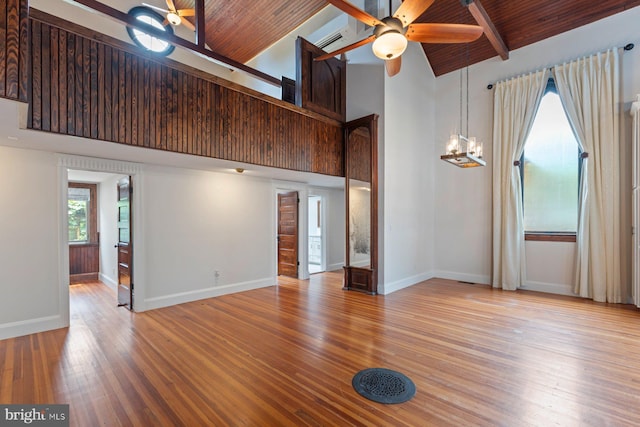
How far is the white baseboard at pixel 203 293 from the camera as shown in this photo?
4496mm

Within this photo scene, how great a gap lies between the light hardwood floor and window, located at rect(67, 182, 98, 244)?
3.02 meters

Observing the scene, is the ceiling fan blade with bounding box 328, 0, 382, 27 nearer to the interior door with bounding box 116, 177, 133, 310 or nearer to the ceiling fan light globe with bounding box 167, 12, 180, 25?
the interior door with bounding box 116, 177, 133, 310

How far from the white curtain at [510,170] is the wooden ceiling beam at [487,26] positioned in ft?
1.98

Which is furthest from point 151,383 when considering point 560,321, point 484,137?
point 484,137

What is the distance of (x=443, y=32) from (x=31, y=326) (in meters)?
5.89

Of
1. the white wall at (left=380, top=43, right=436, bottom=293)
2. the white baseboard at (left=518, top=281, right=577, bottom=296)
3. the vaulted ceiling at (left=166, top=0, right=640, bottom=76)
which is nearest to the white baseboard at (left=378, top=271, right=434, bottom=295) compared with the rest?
the white wall at (left=380, top=43, right=436, bottom=293)

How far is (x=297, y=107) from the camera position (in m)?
4.86

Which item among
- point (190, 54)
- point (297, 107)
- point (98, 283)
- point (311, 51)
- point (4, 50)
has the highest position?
point (190, 54)

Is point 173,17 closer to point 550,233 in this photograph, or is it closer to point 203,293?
point 203,293

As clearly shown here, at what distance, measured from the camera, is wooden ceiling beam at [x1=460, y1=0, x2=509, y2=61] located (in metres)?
4.36

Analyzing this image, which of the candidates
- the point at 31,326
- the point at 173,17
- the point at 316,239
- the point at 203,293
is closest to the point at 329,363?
the point at 203,293

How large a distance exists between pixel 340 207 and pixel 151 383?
6.15 meters

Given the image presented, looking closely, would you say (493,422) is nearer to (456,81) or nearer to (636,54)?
(636,54)

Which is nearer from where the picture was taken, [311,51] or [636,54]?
[636,54]
